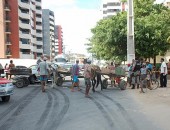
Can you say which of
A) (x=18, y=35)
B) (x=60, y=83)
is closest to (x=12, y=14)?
(x=18, y=35)

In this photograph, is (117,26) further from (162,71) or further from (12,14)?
(12,14)

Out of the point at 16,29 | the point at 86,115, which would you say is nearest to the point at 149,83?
the point at 86,115

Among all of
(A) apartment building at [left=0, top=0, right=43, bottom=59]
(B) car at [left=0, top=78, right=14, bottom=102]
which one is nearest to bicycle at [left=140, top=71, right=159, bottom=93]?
(B) car at [left=0, top=78, right=14, bottom=102]

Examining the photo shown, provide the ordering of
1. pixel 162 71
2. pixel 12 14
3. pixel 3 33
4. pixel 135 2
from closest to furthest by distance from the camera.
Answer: pixel 162 71
pixel 135 2
pixel 3 33
pixel 12 14

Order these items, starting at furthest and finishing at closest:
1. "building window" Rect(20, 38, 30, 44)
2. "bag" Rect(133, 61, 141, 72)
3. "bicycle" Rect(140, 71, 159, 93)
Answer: "building window" Rect(20, 38, 30, 44)
"bag" Rect(133, 61, 141, 72)
"bicycle" Rect(140, 71, 159, 93)

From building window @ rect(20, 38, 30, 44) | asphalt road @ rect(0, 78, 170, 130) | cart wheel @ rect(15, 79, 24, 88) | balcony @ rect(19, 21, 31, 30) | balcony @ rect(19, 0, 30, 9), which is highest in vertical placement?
balcony @ rect(19, 0, 30, 9)

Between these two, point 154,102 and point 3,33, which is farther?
point 3,33

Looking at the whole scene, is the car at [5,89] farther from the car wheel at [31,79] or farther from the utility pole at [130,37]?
the utility pole at [130,37]

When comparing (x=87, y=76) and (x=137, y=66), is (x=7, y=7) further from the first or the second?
(x=87, y=76)

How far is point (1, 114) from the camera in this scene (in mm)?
11195

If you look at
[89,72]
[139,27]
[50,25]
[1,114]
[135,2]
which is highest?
→ [50,25]

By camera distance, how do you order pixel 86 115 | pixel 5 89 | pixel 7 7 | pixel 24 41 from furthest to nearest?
pixel 24 41, pixel 7 7, pixel 5 89, pixel 86 115

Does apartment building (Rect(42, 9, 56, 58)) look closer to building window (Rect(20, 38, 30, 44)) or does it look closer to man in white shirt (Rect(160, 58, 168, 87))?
building window (Rect(20, 38, 30, 44))

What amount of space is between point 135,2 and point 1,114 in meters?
30.6
